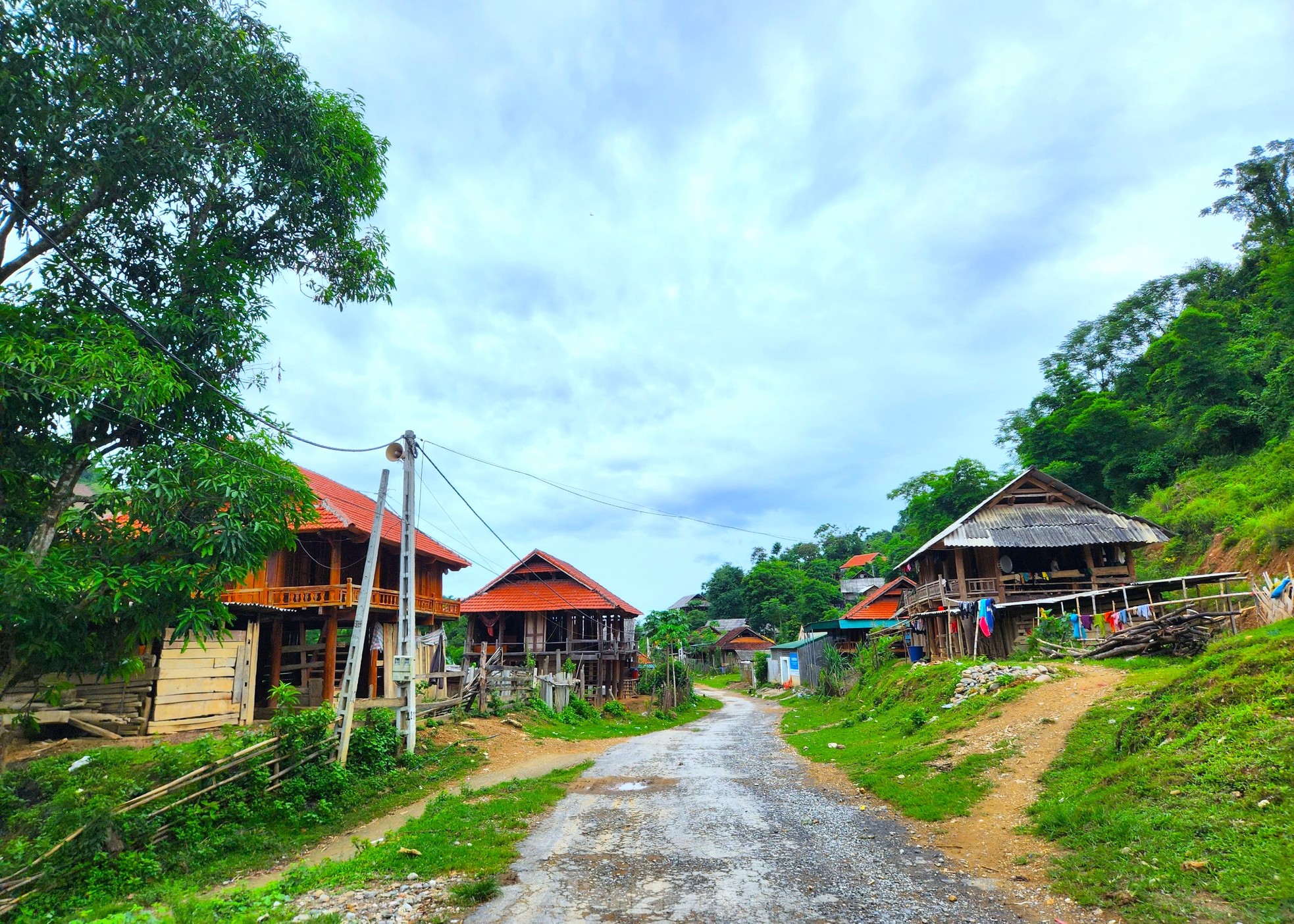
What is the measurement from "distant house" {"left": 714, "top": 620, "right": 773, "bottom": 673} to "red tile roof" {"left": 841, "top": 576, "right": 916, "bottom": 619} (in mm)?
22997

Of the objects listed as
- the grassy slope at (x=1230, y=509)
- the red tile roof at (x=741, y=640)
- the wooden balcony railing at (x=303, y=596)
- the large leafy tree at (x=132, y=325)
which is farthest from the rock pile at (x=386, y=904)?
the red tile roof at (x=741, y=640)

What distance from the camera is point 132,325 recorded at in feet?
31.6

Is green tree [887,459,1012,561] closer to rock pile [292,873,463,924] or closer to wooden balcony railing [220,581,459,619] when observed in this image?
wooden balcony railing [220,581,459,619]

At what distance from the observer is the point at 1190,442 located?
38.3m

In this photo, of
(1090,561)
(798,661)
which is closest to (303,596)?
(1090,561)

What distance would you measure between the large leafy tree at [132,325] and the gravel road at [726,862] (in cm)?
597

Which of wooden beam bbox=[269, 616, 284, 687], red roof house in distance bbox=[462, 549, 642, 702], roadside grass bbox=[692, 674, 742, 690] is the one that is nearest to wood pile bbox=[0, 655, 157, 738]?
wooden beam bbox=[269, 616, 284, 687]

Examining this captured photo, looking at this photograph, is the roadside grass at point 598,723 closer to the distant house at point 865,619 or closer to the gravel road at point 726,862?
the gravel road at point 726,862

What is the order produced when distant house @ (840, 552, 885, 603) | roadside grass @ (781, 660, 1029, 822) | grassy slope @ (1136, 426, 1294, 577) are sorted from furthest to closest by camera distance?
distant house @ (840, 552, 885, 603), grassy slope @ (1136, 426, 1294, 577), roadside grass @ (781, 660, 1029, 822)

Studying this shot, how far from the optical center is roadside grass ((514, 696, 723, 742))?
867 inches

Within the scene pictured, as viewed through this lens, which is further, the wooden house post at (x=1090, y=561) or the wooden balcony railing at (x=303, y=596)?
the wooden house post at (x=1090, y=561)

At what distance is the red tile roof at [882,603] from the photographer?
151ft

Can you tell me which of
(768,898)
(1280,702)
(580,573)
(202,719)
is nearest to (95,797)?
(202,719)

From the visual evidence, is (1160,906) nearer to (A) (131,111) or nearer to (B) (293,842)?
(B) (293,842)
